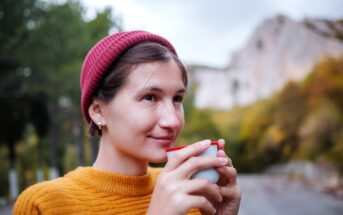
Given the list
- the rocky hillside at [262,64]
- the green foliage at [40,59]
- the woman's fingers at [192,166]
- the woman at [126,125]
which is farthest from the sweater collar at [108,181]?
the rocky hillside at [262,64]

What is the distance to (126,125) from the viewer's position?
1657 millimetres

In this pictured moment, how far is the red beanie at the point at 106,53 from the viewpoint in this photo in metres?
1.71

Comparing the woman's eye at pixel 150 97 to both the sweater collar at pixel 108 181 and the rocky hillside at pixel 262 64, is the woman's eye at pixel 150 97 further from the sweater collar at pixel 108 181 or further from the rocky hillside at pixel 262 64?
the rocky hillside at pixel 262 64

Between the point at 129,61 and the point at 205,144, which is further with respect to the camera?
the point at 129,61

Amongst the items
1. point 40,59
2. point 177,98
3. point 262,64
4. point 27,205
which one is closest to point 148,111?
point 177,98

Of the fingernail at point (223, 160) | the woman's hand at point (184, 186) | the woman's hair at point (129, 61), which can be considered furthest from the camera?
the woman's hair at point (129, 61)

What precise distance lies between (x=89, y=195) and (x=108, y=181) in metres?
0.11

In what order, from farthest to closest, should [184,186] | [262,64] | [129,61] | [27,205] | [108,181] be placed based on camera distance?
[262,64] < [108,181] < [129,61] < [27,205] < [184,186]

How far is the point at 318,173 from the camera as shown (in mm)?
26969

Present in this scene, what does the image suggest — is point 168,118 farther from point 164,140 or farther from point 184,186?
point 184,186

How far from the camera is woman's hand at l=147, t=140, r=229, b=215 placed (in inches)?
52.3

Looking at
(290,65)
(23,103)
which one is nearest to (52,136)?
(23,103)

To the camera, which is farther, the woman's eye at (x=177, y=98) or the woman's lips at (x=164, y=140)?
the woman's eye at (x=177, y=98)

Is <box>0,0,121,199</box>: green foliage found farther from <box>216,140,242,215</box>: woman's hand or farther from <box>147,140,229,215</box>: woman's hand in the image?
<box>147,140,229,215</box>: woman's hand
